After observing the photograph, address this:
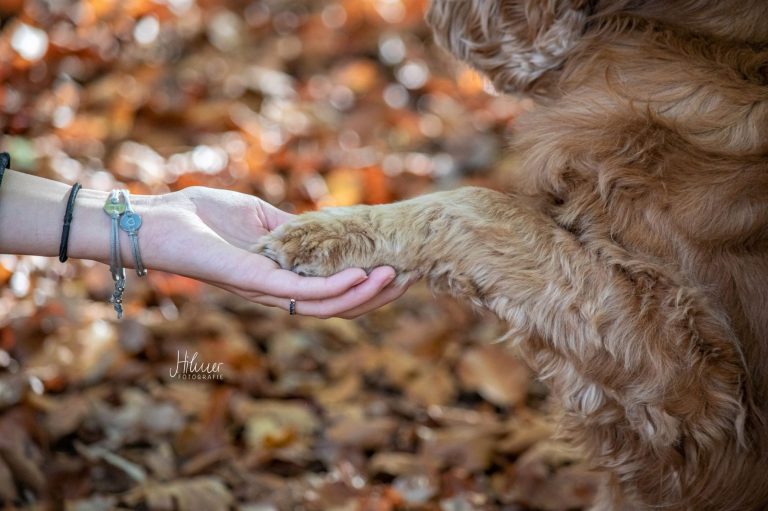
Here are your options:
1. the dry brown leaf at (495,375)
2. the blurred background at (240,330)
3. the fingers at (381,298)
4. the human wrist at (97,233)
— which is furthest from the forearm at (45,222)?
the dry brown leaf at (495,375)

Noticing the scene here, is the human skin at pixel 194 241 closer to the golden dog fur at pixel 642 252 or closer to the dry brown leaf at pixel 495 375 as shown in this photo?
the golden dog fur at pixel 642 252

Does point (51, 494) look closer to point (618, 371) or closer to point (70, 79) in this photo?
point (618, 371)

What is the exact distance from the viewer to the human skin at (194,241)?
2133mm

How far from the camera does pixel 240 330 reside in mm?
3484

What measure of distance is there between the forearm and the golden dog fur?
37 centimetres

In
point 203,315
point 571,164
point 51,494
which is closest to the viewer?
point 571,164

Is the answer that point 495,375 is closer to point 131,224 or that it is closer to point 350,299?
point 350,299

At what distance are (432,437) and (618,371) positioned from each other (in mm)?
1126

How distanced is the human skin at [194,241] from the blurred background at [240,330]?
1.17 feet

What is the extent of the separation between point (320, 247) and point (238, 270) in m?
0.19

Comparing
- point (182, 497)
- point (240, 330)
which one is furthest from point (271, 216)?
point (240, 330)

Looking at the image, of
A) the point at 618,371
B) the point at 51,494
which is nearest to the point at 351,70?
the point at 51,494

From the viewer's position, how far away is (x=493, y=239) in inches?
85.0

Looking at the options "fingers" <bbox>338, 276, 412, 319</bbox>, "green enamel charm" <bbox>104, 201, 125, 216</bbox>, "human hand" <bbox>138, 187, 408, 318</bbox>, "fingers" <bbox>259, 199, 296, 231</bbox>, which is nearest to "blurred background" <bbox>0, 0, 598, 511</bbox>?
Answer: "fingers" <bbox>338, 276, 412, 319</bbox>
